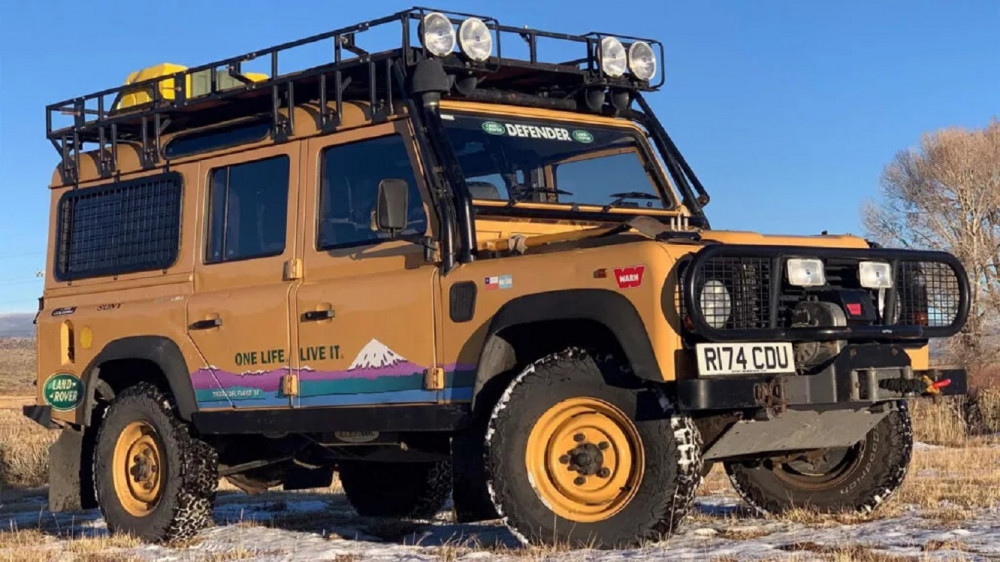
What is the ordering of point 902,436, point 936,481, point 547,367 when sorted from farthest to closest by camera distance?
point 936,481 < point 902,436 < point 547,367

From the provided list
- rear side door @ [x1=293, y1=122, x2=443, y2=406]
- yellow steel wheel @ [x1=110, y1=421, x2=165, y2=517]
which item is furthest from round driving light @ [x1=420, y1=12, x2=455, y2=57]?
yellow steel wheel @ [x1=110, y1=421, x2=165, y2=517]

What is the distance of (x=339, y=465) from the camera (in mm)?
9172

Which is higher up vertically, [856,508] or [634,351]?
[634,351]

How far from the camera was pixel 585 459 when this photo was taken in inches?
252

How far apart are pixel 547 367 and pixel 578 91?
7.49 feet

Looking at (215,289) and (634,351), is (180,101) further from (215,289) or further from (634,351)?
(634,351)

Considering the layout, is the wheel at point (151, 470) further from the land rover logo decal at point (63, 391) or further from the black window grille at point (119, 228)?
the black window grille at point (119, 228)

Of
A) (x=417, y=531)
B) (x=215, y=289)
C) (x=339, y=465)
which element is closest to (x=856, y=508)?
(x=417, y=531)

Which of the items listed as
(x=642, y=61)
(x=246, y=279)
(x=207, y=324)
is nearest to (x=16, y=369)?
(x=207, y=324)

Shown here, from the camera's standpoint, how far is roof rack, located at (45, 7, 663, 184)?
7.67 m

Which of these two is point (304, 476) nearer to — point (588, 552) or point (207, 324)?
point (207, 324)

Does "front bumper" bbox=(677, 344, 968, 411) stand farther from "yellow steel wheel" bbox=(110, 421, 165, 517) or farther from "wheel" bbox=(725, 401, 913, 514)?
"yellow steel wheel" bbox=(110, 421, 165, 517)

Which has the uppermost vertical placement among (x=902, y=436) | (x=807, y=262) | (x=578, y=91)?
(x=578, y=91)

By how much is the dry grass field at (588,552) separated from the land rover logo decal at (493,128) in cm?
222
